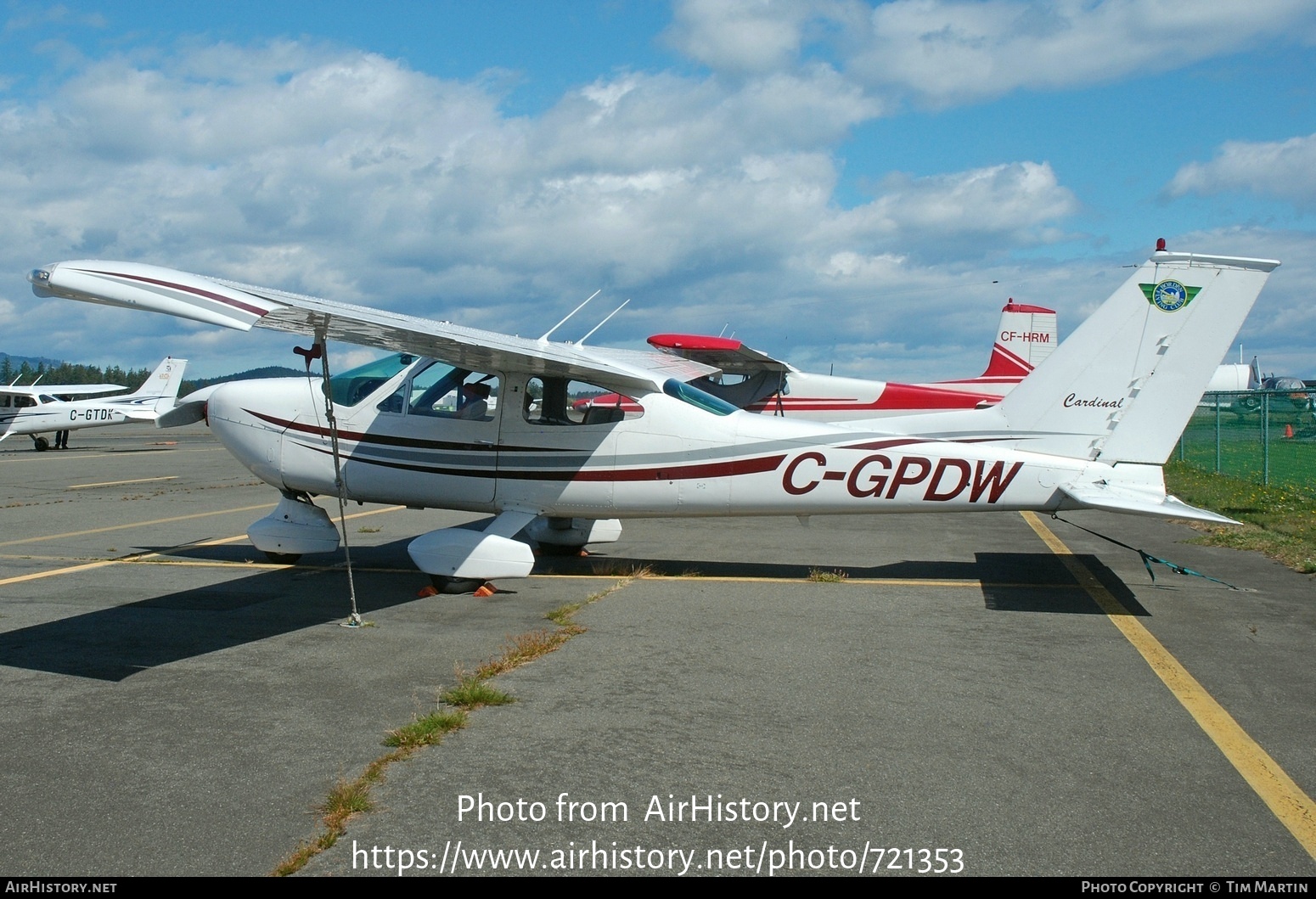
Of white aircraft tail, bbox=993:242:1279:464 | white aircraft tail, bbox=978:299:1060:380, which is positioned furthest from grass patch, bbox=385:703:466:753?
white aircraft tail, bbox=978:299:1060:380

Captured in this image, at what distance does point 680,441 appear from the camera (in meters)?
8.74

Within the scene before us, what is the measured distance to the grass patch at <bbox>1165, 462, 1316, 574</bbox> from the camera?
1070cm

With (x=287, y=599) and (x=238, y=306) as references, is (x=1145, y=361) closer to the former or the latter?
(x=238, y=306)

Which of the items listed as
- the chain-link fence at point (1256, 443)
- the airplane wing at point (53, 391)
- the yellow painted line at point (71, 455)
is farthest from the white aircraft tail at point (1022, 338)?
the airplane wing at point (53, 391)

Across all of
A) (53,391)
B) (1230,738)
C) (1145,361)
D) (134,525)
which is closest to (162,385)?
(53,391)

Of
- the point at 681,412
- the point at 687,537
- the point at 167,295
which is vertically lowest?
the point at 687,537

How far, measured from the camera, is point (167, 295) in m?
6.58

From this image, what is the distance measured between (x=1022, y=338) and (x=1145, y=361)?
53.1 feet

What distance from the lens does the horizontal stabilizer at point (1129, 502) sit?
25.1 feet

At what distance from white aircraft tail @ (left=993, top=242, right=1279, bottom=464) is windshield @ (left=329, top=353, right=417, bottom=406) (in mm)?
5670

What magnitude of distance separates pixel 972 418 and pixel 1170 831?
21.0 ft

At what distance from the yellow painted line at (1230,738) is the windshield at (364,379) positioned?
6.54 m
